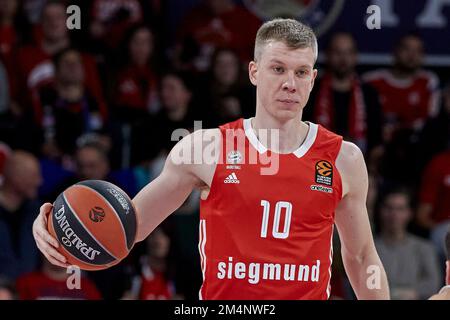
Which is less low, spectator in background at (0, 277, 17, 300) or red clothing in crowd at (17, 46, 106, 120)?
red clothing in crowd at (17, 46, 106, 120)

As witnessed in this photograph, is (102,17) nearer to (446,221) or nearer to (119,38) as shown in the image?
(119,38)

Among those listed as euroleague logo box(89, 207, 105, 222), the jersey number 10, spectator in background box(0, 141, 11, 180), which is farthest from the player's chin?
spectator in background box(0, 141, 11, 180)

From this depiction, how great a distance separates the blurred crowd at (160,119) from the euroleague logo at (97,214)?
295 cm

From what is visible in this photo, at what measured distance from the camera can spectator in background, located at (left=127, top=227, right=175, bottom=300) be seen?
798 cm

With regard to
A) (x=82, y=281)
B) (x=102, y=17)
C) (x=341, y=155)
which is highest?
(x=102, y=17)

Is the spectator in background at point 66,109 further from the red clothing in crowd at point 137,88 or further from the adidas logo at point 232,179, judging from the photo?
the adidas logo at point 232,179

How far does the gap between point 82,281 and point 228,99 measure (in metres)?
2.29

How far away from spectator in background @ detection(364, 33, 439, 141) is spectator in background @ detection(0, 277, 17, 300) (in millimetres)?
4218

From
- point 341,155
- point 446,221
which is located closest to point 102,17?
point 446,221

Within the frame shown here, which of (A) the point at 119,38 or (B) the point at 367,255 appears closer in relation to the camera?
(B) the point at 367,255

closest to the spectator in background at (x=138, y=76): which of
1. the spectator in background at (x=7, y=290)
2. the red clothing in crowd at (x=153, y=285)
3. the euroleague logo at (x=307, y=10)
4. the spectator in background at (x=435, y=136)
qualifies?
the euroleague logo at (x=307, y=10)

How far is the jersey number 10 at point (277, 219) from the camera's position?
15.7 feet

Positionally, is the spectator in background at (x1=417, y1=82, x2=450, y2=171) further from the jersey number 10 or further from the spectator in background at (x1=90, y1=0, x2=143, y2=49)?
the jersey number 10

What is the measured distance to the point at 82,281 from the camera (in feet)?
25.4
